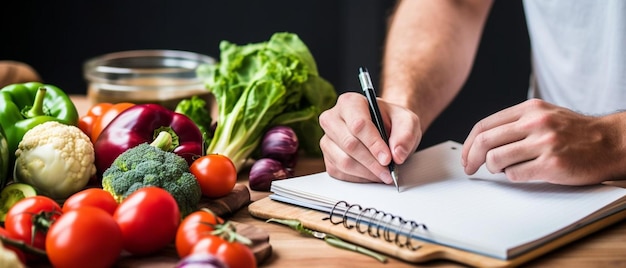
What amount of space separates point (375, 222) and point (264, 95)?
647 millimetres

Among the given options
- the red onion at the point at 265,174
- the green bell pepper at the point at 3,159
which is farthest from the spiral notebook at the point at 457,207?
the green bell pepper at the point at 3,159

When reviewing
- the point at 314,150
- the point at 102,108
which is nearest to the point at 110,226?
the point at 102,108

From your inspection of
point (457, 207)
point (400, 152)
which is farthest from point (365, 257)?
point (400, 152)

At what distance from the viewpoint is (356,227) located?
4.28 feet

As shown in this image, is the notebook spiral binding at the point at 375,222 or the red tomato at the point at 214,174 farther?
the red tomato at the point at 214,174

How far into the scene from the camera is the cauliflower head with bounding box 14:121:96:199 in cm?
141

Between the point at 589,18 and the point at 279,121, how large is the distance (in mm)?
906

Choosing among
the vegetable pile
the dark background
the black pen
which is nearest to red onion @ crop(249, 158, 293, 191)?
the vegetable pile

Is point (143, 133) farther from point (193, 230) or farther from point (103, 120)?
point (193, 230)

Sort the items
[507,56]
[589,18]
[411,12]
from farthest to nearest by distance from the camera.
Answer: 1. [507,56]
2. [411,12]
3. [589,18]

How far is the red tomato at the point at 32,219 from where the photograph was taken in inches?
46.1

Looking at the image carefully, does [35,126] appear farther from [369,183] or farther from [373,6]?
[373,6]

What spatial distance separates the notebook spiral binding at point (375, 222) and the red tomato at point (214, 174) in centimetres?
21

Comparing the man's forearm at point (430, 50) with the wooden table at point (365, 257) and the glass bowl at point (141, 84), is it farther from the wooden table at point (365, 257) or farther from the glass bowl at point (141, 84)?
the wooden table at point (365, 257)
